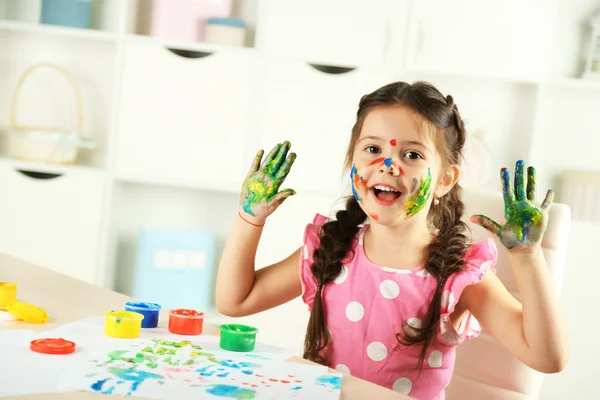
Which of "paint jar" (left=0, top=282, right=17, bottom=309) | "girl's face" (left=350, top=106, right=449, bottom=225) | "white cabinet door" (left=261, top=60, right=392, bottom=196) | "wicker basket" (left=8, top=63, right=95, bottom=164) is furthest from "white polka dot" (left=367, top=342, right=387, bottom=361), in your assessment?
"wicker basket" (left=8, top=63, right=95, bottom=164)

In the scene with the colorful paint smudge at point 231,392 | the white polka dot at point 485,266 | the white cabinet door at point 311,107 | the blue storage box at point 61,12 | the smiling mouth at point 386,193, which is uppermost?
the blue storage box at point 61,12

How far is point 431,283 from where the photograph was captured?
1.34 meters

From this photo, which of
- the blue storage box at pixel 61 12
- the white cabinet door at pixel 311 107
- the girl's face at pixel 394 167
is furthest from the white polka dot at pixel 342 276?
the blue storage box at pixel 61 12

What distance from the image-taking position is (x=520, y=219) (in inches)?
42.8

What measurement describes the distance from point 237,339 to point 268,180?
0.34 m

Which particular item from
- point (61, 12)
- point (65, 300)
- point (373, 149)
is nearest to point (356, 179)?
point (373, 149)

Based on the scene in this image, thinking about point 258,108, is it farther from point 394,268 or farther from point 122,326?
point 122,326

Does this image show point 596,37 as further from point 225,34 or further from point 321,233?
point 321,233

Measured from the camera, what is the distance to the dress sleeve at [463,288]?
1311mm

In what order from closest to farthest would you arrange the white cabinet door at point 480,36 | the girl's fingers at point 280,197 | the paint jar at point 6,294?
the paint jar at point 6,294 < the girl's fingers at point 280,197 < the white cabinet door at point 480,36

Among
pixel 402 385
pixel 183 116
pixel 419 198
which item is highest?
pixel 183 116

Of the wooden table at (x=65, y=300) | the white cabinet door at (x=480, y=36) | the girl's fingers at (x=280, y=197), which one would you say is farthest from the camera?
the white cabinet door at (x=480, y=36)

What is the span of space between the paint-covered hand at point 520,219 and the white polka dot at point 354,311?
13.1 inches

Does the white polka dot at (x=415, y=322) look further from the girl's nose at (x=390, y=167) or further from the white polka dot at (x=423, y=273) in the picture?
the girl's nose at (x=390, y=167)
